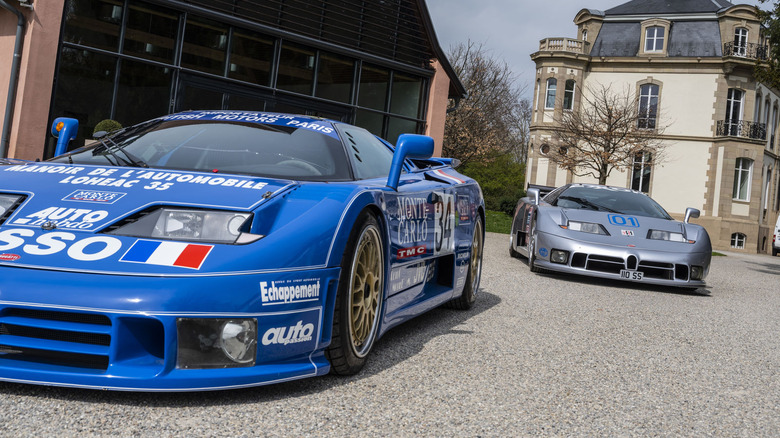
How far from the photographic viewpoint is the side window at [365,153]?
372cm

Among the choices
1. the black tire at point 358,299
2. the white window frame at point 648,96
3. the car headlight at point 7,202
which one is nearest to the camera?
the car headlight at point 7,202

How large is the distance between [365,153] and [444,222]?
0.76m

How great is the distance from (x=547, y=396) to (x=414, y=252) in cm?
113

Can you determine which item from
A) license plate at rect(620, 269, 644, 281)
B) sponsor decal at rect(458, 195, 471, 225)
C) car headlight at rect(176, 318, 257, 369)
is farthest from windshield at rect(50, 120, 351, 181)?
license plate at rect(620, 269, 644, 281)

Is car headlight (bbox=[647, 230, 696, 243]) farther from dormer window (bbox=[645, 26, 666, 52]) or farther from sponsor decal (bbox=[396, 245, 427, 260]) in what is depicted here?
dormer window (bbox=[645, 26, 666, 52])

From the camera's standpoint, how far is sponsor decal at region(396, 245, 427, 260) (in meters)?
3.65

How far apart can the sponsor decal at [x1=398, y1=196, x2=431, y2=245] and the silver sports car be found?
417cm

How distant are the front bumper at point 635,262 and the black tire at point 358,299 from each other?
4896mm

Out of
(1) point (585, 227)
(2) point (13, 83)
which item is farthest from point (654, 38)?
(2) point (13, 83)

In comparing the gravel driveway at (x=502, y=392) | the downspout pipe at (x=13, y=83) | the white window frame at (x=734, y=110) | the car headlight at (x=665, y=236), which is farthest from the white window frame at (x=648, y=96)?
the gravel driveway at (x=502, y=392)

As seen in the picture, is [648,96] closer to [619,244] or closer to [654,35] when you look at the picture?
[654,35]

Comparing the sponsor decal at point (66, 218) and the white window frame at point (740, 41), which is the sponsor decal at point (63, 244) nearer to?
the sponsor decal at point (66, 218)

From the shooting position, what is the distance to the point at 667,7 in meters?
37.2

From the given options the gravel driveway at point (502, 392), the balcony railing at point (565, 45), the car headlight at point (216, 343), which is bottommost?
the gravel driveway at point (502, 392)
